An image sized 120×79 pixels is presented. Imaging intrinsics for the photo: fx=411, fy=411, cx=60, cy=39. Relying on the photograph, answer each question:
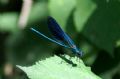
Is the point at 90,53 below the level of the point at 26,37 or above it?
above

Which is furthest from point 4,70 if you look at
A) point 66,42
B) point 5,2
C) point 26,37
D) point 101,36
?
point 66,42

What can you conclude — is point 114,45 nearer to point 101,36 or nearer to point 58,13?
point 101,36

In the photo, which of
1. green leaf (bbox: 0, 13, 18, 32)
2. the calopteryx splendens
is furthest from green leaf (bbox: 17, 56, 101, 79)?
green leaf (bbox: 0, 13, 18, 32)

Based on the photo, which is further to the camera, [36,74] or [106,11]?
[106,11]

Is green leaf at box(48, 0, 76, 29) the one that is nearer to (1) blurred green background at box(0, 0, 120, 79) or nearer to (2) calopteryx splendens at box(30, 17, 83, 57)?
(1) blurred green background at box(0, 0, 120, 79)

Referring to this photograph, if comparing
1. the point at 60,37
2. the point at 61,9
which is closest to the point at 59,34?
the point at 60,37

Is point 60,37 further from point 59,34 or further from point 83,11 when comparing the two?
point 83,11
